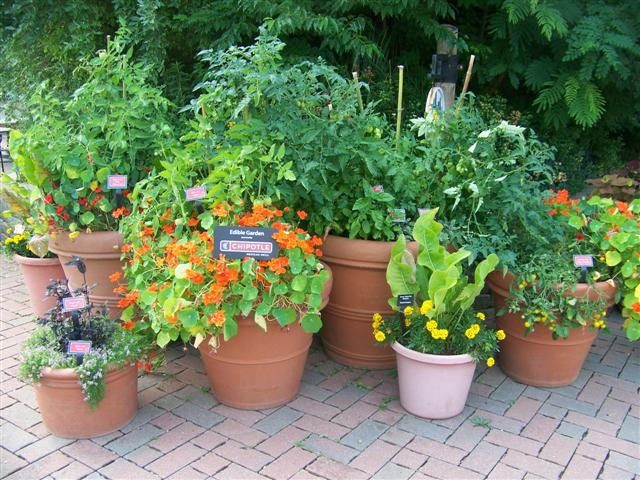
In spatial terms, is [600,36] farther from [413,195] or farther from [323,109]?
[323,109]

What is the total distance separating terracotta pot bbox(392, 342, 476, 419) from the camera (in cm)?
278

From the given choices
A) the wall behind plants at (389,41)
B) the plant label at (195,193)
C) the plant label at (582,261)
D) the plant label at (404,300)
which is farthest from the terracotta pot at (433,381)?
the wall behind plants at (389,41)

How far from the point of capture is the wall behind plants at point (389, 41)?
4.16 meters

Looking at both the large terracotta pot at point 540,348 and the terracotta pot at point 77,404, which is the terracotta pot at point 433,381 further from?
the terracotta pot at point 77,404

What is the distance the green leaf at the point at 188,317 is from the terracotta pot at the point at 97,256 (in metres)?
0.93

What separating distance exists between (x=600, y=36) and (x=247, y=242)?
3.16 m

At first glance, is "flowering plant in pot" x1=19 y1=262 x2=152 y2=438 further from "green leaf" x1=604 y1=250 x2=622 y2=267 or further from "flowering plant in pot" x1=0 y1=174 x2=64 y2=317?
"green leaf" x1=604 y1=250 x2=622 y2=267

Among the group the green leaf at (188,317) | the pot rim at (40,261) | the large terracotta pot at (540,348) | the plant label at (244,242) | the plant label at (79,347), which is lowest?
the large terracotta pot at (540,348)

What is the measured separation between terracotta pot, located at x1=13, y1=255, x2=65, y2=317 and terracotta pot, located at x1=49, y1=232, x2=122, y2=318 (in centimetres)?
50

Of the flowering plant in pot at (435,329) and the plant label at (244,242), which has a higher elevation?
the plant label at (244,242)

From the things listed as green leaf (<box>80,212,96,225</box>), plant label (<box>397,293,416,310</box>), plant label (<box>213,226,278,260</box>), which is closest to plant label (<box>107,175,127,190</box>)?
green leaf (<box>80,212,96,225</box>)

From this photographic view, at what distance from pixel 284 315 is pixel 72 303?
96 centimetres

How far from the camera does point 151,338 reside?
307 centimetres

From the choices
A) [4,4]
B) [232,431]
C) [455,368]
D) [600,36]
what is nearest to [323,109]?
[455,368]
